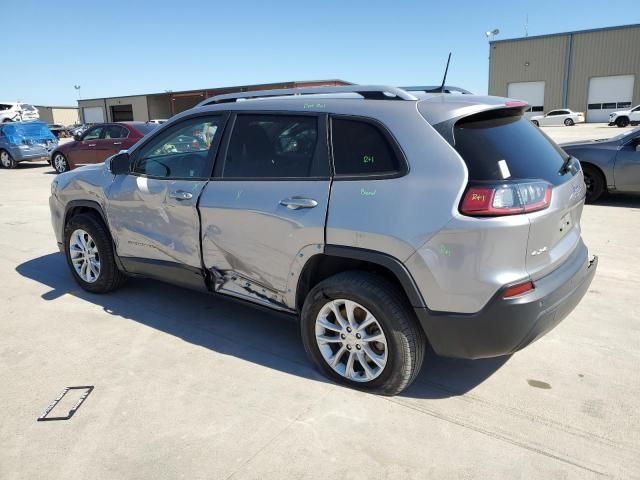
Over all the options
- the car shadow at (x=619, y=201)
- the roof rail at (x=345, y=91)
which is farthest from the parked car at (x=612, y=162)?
the roof rail at (x=345, y=91)

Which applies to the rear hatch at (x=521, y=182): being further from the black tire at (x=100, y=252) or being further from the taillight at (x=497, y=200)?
the black tire at (x=100, y=252)

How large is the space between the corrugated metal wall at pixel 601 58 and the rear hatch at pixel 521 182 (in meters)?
45.8

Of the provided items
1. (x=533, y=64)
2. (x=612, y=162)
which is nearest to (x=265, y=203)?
(x=612, y=162)

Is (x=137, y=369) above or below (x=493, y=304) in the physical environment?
below

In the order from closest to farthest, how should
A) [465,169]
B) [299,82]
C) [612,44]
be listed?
1. [465,169]
2. [299,82]
3. [612,44]

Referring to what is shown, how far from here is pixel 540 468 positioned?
2.44 m

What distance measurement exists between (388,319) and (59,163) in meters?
15.6

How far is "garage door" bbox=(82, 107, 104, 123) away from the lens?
186ft

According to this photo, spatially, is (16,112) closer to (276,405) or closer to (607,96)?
(276,405)

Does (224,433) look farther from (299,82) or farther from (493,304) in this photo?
(299,82)

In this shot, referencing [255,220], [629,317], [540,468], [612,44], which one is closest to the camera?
[540,468]

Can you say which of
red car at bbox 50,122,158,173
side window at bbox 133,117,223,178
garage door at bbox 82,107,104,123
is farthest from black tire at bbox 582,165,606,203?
garage door at bbox 82,107,104,123

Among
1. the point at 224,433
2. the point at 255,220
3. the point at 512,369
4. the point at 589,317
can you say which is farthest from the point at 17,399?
the point at 589,317

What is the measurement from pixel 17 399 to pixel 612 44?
4849 cm
